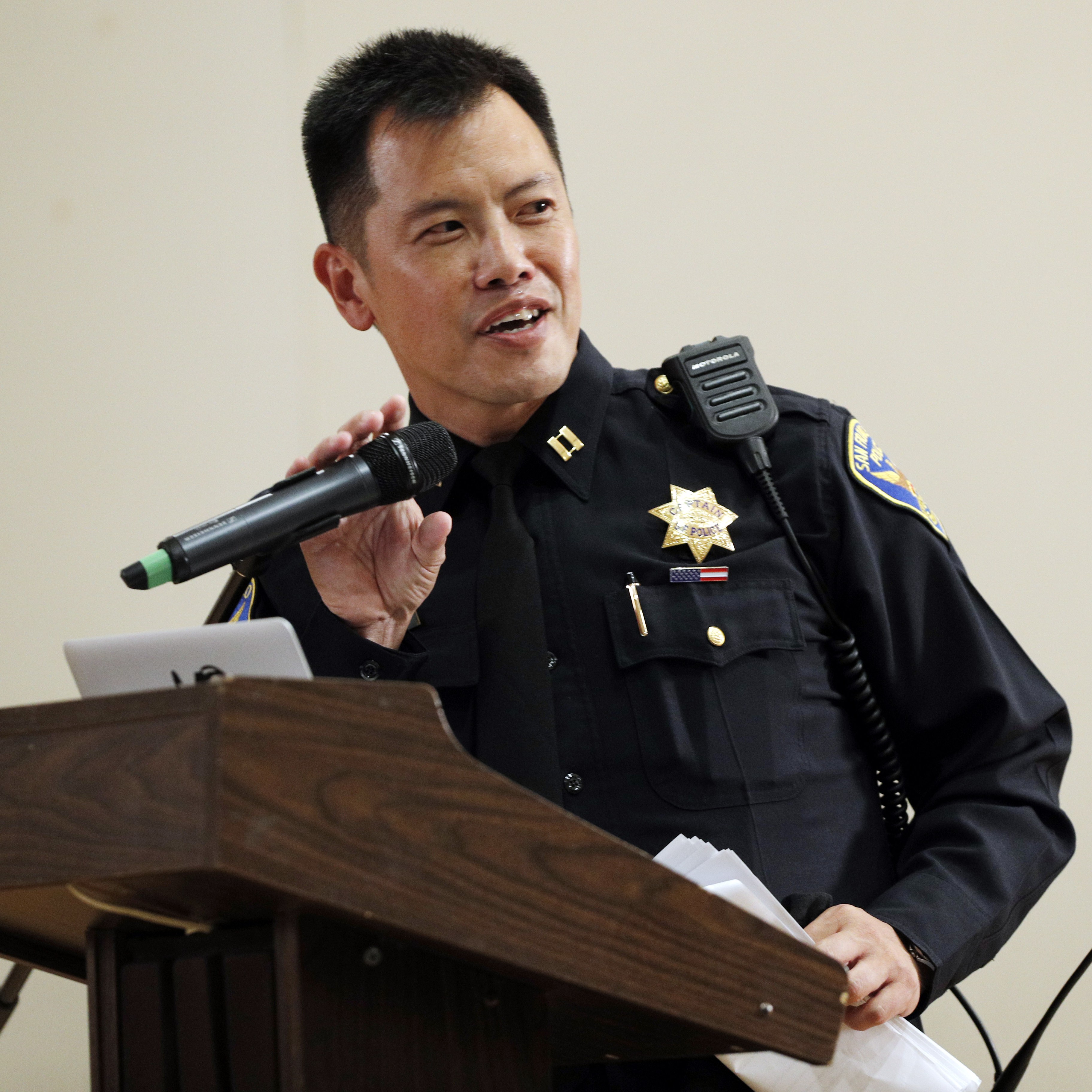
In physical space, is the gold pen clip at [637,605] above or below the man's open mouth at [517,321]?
below

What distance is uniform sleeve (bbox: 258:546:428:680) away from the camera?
1418 millimetres

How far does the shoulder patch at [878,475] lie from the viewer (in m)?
1.56

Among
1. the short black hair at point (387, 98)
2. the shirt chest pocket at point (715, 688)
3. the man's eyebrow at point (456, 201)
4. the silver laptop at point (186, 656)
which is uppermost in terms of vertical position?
the short black hair at point (387, 98)

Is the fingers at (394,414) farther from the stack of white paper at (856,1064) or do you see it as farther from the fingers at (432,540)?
the stack of white paper at (856,1064)

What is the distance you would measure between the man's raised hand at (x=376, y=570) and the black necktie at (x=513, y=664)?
88mm

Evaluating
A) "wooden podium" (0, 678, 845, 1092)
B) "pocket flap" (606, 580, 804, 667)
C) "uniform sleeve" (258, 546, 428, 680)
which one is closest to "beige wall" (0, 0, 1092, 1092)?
"pocket flap" (606, 580, 804, 667)

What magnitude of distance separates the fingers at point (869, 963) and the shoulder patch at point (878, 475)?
20.6 inches

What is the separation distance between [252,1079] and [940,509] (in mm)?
1711

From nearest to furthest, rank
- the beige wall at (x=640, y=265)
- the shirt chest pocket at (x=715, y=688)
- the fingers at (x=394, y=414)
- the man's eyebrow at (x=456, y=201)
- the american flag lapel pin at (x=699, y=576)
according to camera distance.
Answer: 1. the fingers at (x=394, y=414)
2. the shirt chest pocket at (x=715, y=688)
3. the american flag lapel pin at (x=699, y=576)
4. the man's eyebrow at (x=456, y=201)
5. the beige wall at (x=640, y=265)

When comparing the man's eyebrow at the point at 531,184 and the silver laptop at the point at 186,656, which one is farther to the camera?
the man's eyebrow at the point at 531,184

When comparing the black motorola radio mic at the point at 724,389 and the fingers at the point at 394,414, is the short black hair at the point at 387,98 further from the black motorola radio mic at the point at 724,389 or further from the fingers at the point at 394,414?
the fingers at the point at 394,414

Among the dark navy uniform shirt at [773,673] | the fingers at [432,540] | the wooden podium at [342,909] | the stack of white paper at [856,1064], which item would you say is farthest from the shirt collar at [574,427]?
the wooden podium at [342,909]

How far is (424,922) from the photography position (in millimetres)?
658

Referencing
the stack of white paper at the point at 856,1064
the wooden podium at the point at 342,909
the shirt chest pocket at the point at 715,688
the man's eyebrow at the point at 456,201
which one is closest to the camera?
the wooden podium at the point at 342,909
